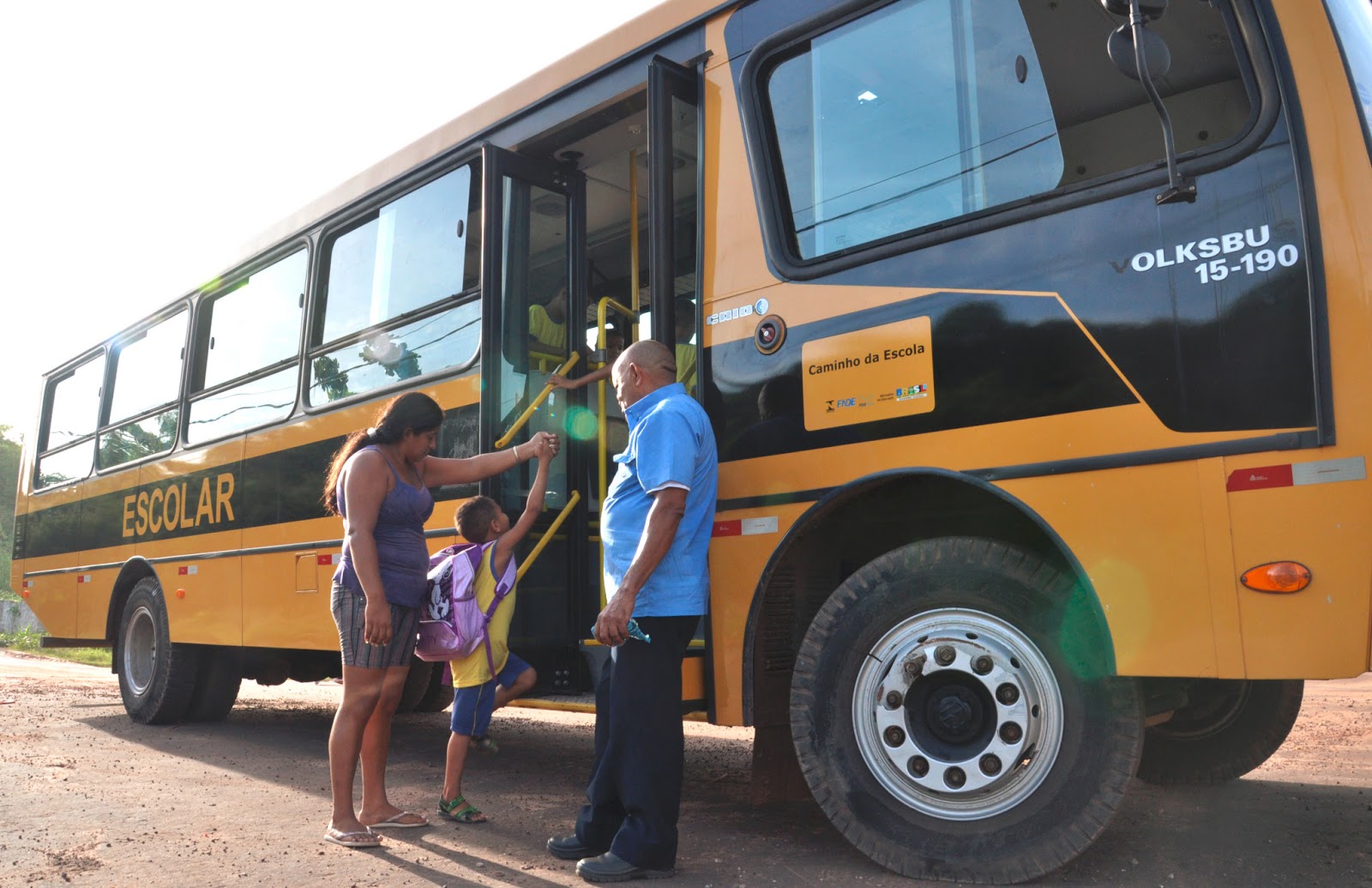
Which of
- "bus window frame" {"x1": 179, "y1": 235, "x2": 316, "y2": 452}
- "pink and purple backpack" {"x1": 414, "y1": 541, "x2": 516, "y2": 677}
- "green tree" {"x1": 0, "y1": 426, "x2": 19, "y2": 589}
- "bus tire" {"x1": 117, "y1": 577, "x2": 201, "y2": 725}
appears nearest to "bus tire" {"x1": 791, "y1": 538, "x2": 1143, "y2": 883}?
"pink and purple backpack" {"x1": 414, "y1": 541, "x2": 516, "y2": 677}

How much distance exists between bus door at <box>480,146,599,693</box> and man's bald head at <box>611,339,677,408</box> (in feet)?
4.09

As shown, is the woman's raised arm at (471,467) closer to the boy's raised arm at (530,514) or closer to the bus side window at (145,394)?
the boy's raised arm at (530,514)

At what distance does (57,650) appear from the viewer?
24469 millimetres

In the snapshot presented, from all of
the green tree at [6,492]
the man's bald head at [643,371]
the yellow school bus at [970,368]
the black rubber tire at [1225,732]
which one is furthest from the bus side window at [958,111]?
the green tree at [6,492]

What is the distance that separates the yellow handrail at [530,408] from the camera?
16.0ft

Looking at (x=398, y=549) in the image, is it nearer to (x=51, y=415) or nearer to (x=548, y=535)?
(x=548, y=535)

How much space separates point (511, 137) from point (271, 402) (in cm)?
260

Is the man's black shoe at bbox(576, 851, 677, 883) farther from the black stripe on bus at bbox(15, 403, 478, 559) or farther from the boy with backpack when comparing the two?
the black stripe on bus at bbox(15, 403, 478, 559)

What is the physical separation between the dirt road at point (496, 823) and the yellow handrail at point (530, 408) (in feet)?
5.20

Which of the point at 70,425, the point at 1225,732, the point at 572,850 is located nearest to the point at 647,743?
the point at 572,850

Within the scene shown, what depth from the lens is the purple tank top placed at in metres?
4.16

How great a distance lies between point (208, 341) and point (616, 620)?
214 inches

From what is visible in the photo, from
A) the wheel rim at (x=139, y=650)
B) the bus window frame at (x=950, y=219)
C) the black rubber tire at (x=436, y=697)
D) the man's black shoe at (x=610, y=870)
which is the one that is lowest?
the man's black shoe at (x=610, y=870)

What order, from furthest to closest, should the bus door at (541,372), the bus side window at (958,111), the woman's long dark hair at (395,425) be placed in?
the bus door at (541,372)
the woman's long dark hair at (395,425)
the bus side window at (958,111)
